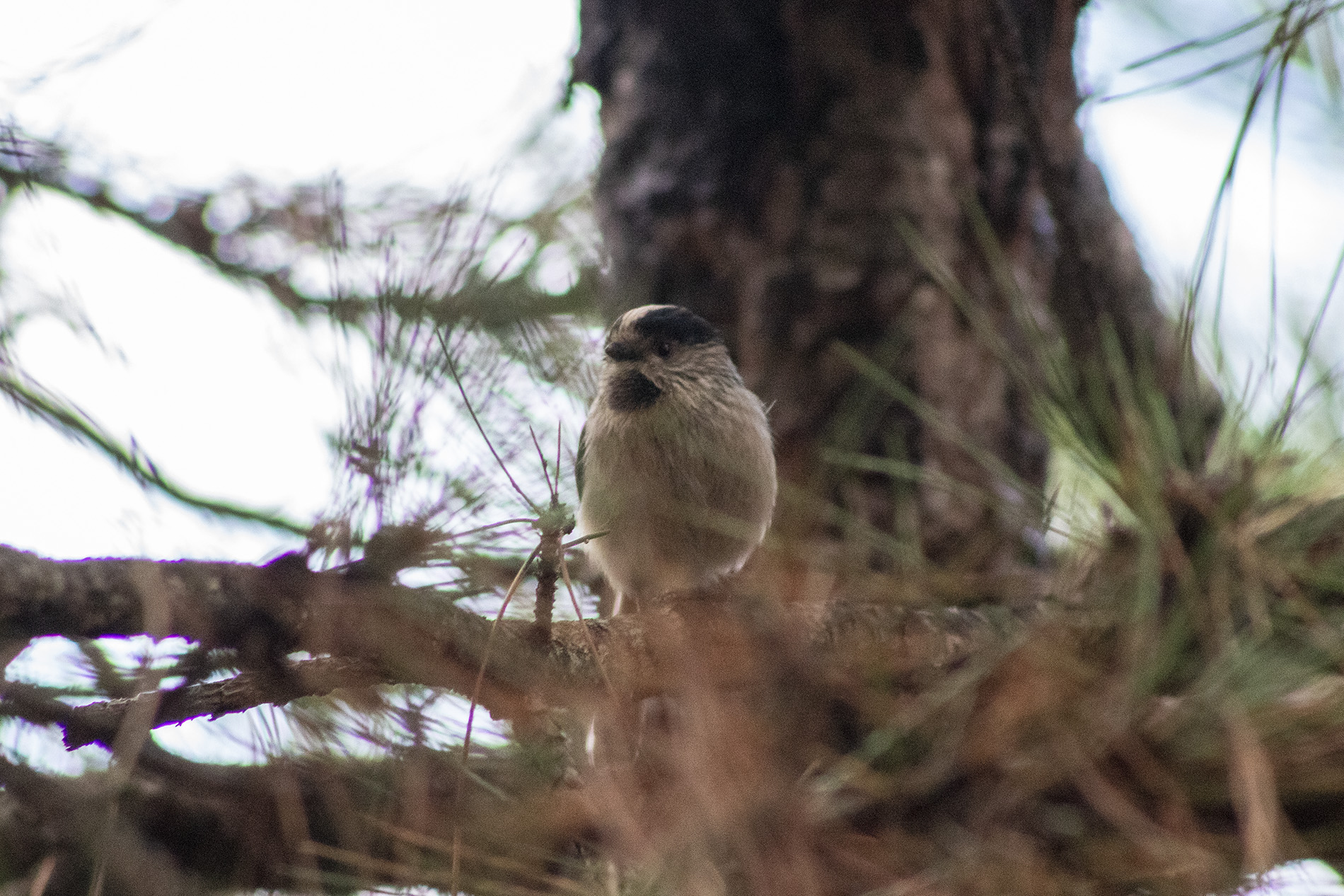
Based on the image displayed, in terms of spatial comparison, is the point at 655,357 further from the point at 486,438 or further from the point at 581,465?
the point at 486,438

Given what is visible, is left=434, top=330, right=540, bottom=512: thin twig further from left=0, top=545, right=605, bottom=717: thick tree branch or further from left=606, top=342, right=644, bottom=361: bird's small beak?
left=606, top=342, right=644, bottom=361: bird's small beak

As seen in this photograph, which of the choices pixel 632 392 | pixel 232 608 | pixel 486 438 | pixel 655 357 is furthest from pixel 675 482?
pixel 232 608

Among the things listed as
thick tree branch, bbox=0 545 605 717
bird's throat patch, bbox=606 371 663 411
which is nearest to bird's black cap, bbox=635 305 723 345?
bird's throat patch, bbox=606 371 663 411

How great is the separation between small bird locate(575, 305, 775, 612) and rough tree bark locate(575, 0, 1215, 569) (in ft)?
0.48

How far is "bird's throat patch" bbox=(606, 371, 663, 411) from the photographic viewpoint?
261cm

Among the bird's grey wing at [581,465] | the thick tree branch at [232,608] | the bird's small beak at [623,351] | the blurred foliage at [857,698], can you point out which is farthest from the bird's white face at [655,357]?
the thick tree branch at [232,608]

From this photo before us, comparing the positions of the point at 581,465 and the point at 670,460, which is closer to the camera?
the point at 670,460

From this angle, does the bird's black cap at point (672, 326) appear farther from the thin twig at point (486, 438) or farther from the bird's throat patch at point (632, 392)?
the thin twig at point (486, 438)

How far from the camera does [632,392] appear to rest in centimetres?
264

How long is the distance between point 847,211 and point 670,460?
90 cm

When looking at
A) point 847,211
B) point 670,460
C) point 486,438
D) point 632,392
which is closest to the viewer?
point 486,438

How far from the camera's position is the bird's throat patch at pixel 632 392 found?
8.55ft

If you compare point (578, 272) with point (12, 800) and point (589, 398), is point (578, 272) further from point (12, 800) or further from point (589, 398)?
point (12, 800)

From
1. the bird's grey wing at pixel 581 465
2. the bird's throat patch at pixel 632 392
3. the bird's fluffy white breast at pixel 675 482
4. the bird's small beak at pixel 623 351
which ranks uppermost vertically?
the bird's small beak at pixel 623 351
